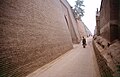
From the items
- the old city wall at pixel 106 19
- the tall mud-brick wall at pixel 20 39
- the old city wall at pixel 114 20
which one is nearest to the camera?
the tall mud-brick wall at pixel 20 39

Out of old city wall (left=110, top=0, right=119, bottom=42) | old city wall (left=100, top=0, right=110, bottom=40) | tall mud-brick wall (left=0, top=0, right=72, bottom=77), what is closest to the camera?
tall mud-brick wall (left=0, top=0, right=72, bottom=77)

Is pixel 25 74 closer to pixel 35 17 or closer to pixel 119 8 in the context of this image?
pixel 35 17

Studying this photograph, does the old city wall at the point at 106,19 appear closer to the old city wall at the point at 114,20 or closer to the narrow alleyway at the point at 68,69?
the old city wall at the point at 114,20

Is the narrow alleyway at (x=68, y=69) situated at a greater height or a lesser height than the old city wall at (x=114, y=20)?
lesser

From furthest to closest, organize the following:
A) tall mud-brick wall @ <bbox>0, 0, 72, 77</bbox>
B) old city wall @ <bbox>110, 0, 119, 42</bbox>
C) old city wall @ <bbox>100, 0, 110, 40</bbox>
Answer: old city wall @ <bbox>100, 0, 110, 40</bbox>, old city wall @ <bbox>110, 0, 119, 42</bbox>, tall mud-brick wall @ <bbox>0, 0, 72, 77</bbox>

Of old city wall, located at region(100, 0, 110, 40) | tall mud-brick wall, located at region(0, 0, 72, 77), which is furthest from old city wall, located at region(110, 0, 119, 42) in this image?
tall mud-brick wall, located at region(0, 0, 72, 77)

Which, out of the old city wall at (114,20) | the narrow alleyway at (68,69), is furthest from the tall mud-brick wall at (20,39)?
the old city wall at (114,20)

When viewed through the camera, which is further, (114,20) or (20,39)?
(20,39)

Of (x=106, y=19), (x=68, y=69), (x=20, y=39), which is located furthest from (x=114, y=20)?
(x=20, y=39)

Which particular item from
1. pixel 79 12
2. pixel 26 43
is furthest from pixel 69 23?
pixel 79 12

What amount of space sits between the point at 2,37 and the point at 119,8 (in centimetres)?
470

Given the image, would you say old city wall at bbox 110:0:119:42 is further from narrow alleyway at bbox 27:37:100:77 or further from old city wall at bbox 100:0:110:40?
narrow alleyway at bbox 27:37:100:77

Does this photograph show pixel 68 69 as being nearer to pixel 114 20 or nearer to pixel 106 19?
pixel 106 19

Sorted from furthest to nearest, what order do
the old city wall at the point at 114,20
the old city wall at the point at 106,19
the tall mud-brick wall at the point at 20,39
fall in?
1. the old city wall at the point at 106,19
2. the old city wall at the point at 114,20
3. the tall mud-brick wall at the point at 20,39
